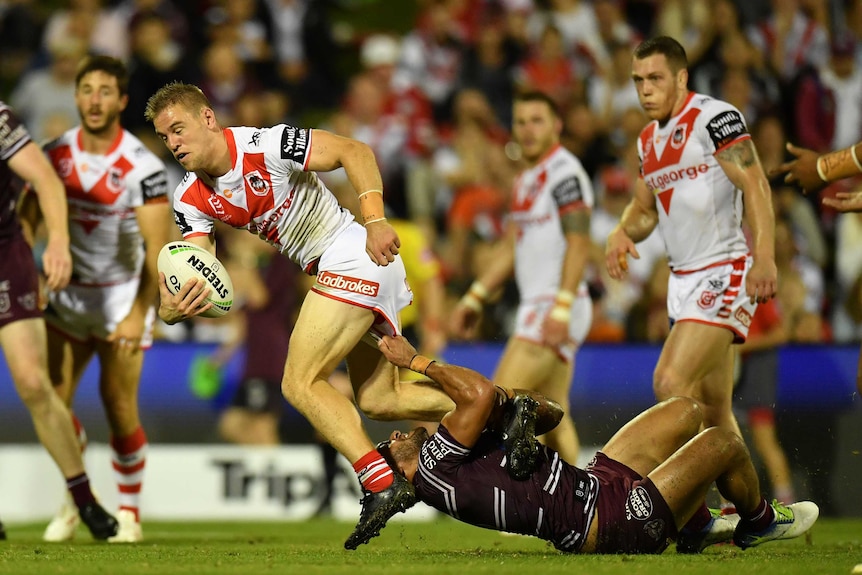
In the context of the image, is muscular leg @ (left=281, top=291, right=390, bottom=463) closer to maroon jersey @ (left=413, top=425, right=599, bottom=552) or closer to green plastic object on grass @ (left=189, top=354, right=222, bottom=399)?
maroon jersey @ (left=413, top=425, right=599, bottom=552)

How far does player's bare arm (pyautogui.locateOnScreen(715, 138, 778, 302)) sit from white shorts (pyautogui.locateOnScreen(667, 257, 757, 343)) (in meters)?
0.32

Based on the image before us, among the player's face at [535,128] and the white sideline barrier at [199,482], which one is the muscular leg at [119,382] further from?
the player's face at [535,128]

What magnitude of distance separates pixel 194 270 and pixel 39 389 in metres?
1.88

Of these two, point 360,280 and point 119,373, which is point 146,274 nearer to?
point 119,373

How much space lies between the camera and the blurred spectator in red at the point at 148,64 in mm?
14445

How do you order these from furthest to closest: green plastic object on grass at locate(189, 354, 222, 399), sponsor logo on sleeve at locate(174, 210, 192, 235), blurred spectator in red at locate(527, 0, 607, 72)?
blurred spectator in red at locate(527, 0, 607, 72), green plastic object on grass at locate(189, 354, 222, 399), sponsor logo on sleeve at locate(174, 210, 192, 235)

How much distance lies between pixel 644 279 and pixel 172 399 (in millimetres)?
4895

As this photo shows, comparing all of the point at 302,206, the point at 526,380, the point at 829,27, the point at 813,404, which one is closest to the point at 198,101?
the point at 302,206

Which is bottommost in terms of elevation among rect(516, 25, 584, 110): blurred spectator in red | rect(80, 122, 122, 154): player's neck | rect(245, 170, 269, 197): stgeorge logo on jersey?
rect(245, 170, 269, 197): stgeorge logo on jersey

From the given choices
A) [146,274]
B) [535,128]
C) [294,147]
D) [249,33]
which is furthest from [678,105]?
[249,33]

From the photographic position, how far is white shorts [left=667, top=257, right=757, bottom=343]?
745 centimetres

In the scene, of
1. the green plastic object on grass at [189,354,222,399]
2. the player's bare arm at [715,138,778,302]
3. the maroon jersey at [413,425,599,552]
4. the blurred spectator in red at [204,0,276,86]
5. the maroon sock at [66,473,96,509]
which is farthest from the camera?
the blurred spectator in red at [204,0,276,86]

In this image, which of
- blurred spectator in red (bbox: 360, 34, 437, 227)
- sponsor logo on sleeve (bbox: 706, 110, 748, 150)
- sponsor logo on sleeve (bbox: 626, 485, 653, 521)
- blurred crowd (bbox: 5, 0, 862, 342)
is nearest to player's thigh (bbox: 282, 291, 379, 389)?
sponsor logo on sleeve (bbox: 626, 485, 653, 521)

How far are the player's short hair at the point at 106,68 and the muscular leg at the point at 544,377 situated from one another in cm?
338
